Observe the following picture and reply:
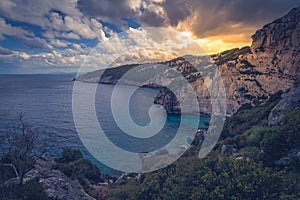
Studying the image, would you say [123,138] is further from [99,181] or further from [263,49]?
[263,49]

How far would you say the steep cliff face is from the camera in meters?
46.9

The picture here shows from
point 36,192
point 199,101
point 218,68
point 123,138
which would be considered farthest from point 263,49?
point 36,192

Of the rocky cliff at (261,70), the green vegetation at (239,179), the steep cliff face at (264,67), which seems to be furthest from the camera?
the rocky cliff at (261,70)

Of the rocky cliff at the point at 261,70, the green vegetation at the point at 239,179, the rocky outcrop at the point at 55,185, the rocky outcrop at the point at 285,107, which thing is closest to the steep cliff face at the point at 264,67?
the rocky cliff at the point at 261,70

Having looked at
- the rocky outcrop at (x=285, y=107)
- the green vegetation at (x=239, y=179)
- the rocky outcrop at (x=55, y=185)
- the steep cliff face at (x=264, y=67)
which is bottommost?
the rocky outcrop at (x=55, y=185)

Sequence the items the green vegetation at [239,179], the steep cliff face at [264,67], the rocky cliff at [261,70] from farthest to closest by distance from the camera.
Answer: the rocky cliff at [261,70]
the steep cliff face at [264,67]
the green vegetation at [239,179]

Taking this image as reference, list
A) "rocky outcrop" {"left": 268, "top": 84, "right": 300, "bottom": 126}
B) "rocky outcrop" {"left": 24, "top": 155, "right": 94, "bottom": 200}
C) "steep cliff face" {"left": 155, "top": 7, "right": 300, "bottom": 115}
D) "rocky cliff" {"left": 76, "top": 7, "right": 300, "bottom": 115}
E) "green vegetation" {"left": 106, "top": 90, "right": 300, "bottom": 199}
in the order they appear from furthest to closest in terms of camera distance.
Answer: "rocky cliff" {"left": 76, "top": 7, "right": 300, "bottom": 115}
"steep cliff face" {"left": 155, "top": 7, "right": 300, "bottom": 115}
"rocky outcrop" {"left": 268, "top": 84, "right": 300, "bottom": 126}
"rocky outcrop" {"left": 24, "top": 155, "right": 94, "bottom": 200}
"green vegetation" {"left": 106, "top": 90, "right": 300, "bottom": 199}

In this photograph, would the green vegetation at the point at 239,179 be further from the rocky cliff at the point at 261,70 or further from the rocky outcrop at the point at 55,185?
the rocky cliff at the point at 261,70

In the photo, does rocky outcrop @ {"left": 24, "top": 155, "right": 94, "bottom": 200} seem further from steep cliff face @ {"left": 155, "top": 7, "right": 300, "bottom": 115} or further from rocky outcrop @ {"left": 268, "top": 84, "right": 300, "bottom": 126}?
steep cliff face @ {"left": 155, "top": 7, "right": 300, "bottom": 115}

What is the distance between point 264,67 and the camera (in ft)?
182

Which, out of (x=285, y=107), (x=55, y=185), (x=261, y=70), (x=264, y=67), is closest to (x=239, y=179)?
(x=55, y=185)

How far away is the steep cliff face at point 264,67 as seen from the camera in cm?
4691

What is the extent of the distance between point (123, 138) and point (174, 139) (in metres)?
10.7

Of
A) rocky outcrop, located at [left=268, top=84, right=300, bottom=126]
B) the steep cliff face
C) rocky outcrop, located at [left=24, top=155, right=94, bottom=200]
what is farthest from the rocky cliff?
rocky outcrop, located at [left=24, top=155, right=94, bottom=200]
